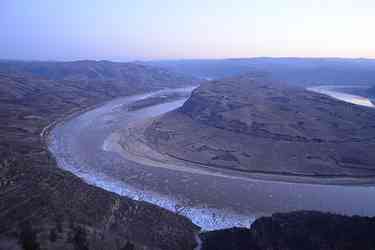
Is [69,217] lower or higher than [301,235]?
higher

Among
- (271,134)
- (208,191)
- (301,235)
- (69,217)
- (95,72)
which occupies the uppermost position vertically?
(95,72)

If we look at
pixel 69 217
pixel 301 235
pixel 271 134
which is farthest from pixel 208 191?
pixel 271 134

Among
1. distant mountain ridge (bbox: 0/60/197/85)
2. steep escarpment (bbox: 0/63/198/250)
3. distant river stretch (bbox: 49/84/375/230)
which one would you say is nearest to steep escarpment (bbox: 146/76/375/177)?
distant river stretch (bbox: 49/84/375/230)

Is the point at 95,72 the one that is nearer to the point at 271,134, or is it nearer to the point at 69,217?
the point at 271,134

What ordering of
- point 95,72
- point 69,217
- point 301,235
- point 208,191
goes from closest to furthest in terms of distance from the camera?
point 301,235 < point 69,217 < point 208,191 < point 95,72

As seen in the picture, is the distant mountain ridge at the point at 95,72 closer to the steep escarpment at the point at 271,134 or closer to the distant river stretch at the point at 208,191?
the steep escarpment at the point at 271,134

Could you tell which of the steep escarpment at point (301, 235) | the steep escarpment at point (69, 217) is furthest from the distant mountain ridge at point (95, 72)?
the steep escarpment at point (301, 235)
